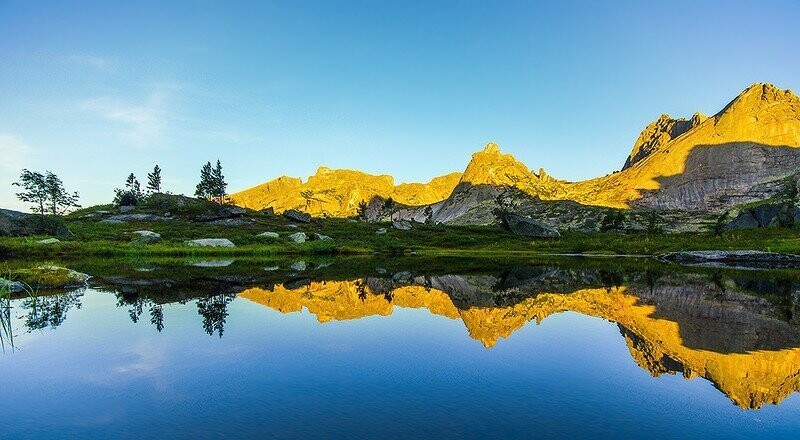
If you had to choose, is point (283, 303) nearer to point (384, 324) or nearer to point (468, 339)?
point (384, 324)

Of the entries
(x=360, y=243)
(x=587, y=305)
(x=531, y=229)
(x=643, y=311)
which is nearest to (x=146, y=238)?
(x=360, y=243)

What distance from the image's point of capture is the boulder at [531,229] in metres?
138

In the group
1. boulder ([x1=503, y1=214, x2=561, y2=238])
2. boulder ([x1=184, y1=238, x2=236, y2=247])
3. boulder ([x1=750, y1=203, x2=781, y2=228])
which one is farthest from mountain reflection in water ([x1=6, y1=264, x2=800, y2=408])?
boulder ([x1=750, y1=203, x2=781, y2=228])

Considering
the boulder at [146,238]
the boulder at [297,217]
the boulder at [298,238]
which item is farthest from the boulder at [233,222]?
the boulder at [146,238]

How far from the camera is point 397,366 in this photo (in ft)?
55.4

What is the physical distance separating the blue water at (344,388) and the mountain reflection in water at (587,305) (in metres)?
1.45

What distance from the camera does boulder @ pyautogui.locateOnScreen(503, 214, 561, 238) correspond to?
138 metres

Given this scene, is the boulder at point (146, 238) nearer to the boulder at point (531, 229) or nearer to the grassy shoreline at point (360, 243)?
the grassy shoreline at point (360, 243)

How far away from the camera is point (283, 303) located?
3120cm

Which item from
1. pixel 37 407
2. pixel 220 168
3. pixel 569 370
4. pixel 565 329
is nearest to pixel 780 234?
pixel 565 329

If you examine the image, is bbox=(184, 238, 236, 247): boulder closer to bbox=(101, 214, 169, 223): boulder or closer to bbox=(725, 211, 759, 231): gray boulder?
bbox=(101, 214, 169, 223): boulder

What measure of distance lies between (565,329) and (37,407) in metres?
21.6

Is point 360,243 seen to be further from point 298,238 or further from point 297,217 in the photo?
point 297,217

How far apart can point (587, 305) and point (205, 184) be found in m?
187
